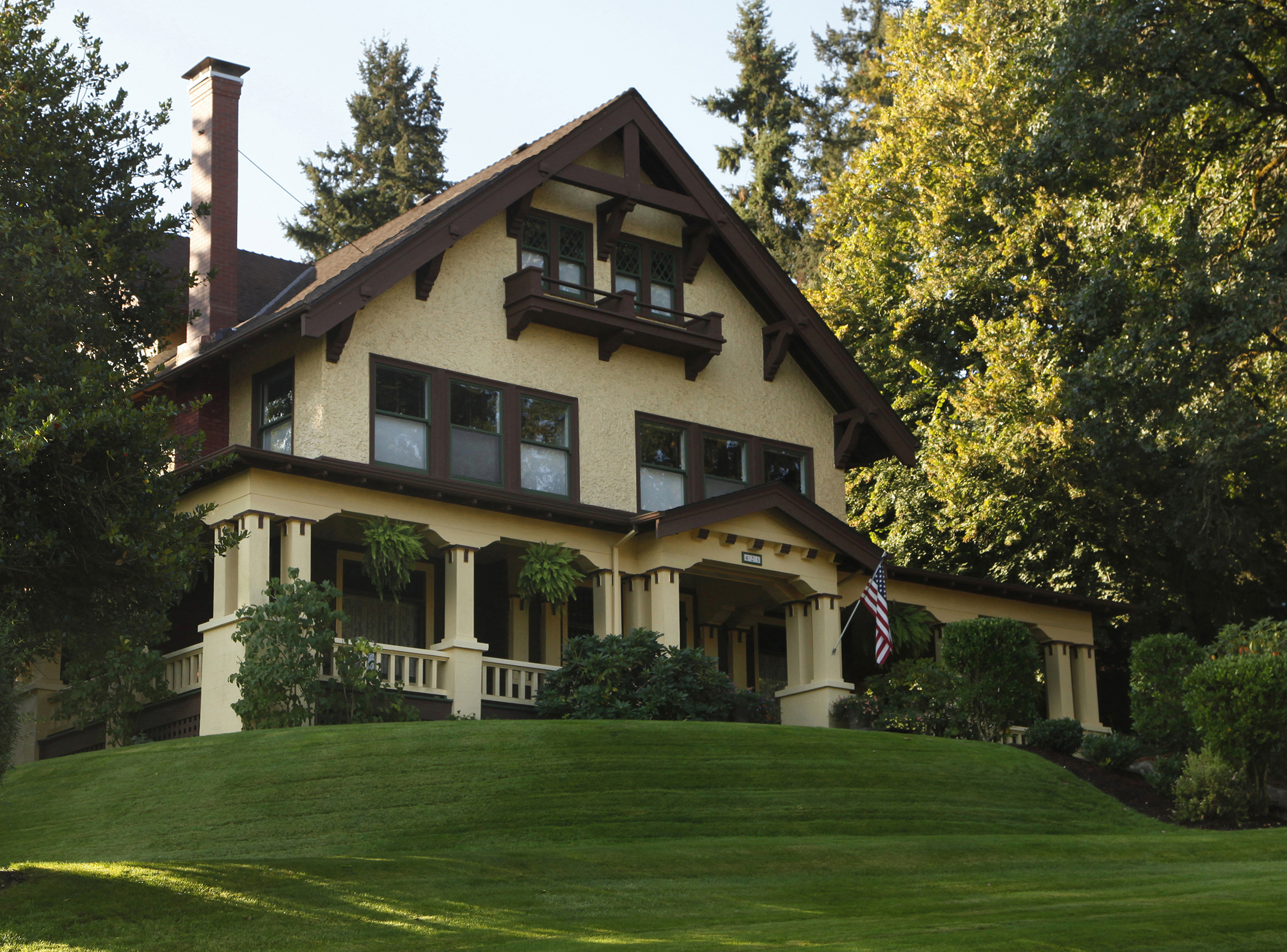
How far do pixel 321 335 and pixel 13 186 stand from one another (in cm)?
767

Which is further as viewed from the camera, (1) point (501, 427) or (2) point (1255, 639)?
(1) point (501, 427)

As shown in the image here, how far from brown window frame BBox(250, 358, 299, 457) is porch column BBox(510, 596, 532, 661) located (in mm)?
5182

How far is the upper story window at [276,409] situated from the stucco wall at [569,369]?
0.19 metres

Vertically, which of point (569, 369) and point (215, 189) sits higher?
point (215, 189)

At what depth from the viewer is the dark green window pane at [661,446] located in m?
27.0

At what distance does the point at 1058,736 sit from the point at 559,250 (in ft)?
40.1

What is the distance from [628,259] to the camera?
2781 centimetres

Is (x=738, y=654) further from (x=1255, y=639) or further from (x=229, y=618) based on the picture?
(x=229, y=618)

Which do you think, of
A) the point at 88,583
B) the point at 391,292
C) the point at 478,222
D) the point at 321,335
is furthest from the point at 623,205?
the point at 88,583

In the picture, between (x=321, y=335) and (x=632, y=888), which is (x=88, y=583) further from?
(x=321, y=335)

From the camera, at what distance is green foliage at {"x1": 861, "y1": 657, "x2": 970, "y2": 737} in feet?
80.9

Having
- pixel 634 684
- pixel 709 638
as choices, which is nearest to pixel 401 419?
pixel 634 684

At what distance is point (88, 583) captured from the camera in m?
14.6

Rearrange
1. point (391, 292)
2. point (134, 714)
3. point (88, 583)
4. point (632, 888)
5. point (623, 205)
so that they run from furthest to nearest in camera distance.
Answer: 1. point (623, 205)
2. point (391, 292)
3. point (134, 714)
4. point (88, 583)
5. point (632, 888)
